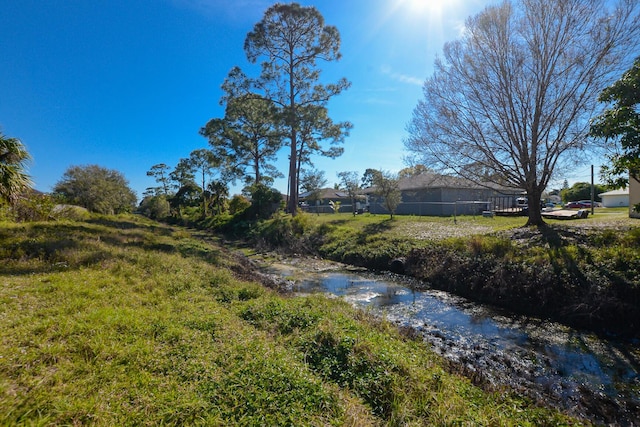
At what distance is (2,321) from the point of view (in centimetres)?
379

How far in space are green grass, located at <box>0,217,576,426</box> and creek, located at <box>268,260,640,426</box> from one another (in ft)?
2.65

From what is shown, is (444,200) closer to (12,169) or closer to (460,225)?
(460,225)

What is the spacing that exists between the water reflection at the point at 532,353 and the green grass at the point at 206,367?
0.90m

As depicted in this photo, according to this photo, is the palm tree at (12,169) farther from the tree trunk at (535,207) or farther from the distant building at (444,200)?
the distant building at (444,200)

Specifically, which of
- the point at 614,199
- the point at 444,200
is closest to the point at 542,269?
the point at 444,200

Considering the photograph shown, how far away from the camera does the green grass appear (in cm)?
270

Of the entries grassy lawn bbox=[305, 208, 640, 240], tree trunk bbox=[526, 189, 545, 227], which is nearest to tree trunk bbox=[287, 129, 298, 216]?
grassy lawn bbox=[305, 208, 640, 240]

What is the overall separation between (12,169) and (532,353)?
13928 millimetres

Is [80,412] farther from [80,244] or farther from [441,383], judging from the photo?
[80,244]

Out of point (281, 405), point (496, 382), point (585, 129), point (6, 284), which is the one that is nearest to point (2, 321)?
point (6, 284)

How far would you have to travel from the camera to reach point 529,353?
5406 millimetres

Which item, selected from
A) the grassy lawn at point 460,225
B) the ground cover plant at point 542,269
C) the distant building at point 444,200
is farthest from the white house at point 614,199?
the ground cover plant at point 542,269

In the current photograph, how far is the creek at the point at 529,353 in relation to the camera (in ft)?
13.4

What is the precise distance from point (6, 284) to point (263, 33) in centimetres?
2220
